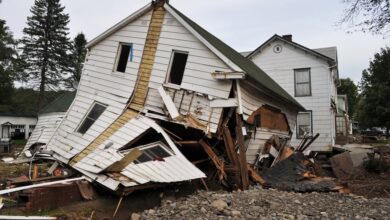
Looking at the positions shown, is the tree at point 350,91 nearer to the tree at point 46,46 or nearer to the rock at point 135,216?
the tree at point 46,46

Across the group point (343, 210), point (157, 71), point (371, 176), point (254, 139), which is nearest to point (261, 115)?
point (254, 139)

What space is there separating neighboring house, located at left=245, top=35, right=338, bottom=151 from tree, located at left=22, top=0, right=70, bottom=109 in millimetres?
34892

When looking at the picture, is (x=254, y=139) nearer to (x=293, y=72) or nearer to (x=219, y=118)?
(x=219, y=118)

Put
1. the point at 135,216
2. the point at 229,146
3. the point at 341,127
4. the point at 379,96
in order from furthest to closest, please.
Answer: the point at 379,96 < the point at 341,127 < the point at 229,146 < the point at 135,216

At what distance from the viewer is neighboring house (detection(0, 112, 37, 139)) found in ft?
124

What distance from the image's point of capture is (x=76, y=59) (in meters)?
55.1

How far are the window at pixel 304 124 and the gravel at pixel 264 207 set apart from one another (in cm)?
1202

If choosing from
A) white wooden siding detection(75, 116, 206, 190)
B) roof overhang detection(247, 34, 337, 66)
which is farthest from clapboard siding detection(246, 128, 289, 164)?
roof overhang detection(247, 34, 337, 66)

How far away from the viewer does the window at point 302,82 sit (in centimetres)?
2236

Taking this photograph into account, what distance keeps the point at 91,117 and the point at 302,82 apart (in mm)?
14476

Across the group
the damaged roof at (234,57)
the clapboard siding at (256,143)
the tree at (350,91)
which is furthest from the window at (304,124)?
the tree at (350,91)

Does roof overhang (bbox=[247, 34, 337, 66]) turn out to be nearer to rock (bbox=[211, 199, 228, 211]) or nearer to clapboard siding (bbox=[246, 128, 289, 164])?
clapboard siding (bbox=[246, 128, 289, 164])

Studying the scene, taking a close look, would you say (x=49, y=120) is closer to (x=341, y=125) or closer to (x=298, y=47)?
(x=298, y=47)

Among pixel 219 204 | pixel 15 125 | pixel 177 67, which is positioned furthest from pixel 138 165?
pixel 15 125
